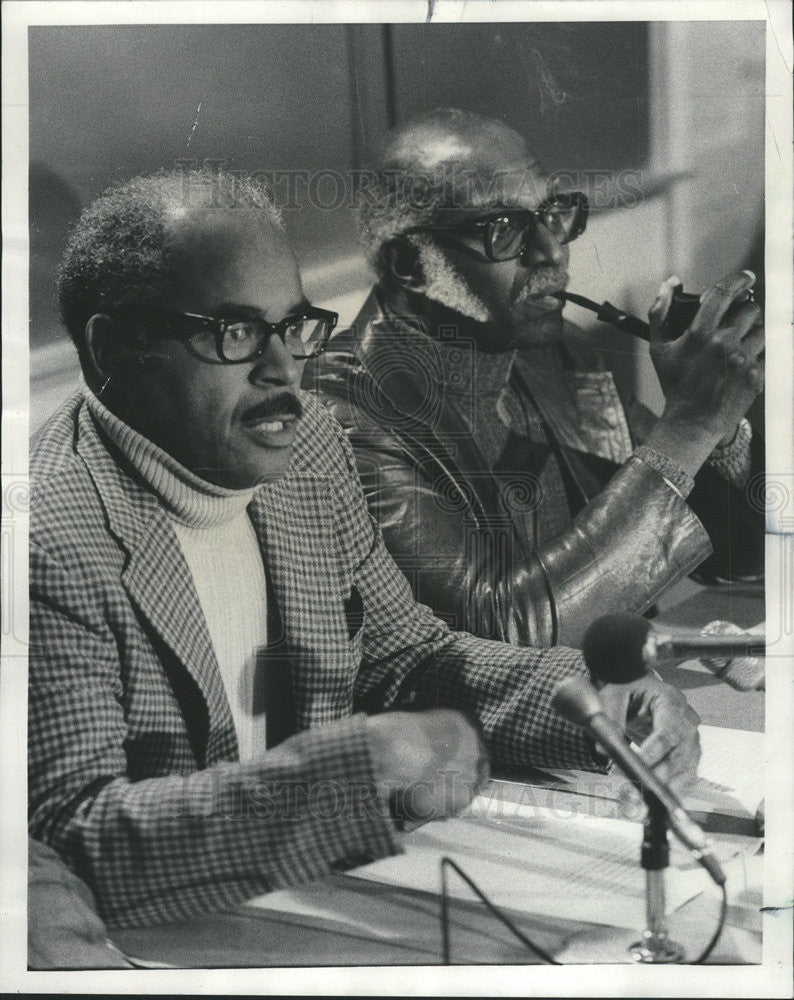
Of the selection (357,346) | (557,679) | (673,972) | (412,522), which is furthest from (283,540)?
(673,972)

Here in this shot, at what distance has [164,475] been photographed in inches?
91.6

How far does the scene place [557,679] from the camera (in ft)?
7.91

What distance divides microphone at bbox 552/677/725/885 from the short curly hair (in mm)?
1186

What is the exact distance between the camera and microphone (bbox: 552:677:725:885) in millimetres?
2371

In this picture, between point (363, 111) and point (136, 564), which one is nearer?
point (136, 564)

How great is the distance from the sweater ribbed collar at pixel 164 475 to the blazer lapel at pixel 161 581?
25mm

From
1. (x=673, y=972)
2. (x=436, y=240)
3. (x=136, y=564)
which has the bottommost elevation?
(x=673, y=972)

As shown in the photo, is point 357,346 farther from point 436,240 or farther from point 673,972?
point 673,972

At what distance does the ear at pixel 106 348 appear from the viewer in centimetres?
232

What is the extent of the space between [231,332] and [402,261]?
0.41 m

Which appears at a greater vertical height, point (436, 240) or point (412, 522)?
point (436, 240)

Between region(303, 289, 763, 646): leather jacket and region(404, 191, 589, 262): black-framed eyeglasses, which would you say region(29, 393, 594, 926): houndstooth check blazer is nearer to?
region(303, 289, 763, 646): leather jacket

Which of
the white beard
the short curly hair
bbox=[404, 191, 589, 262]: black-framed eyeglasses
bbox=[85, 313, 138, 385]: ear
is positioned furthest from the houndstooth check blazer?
bbox=[404, 191, 589, 262]: black-framed eyeglasses

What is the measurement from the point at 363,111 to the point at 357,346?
0.52m
